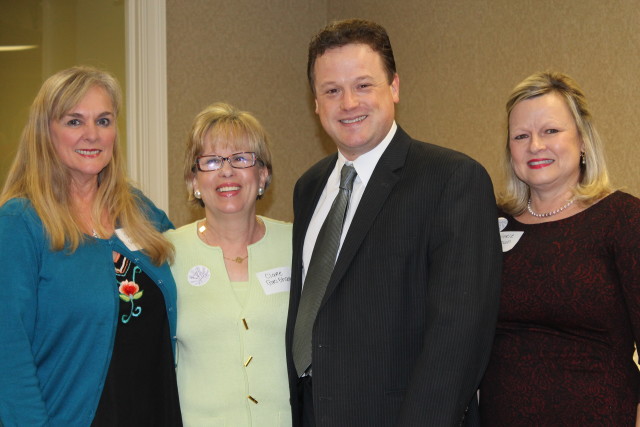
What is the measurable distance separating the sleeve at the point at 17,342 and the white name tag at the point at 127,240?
332mm

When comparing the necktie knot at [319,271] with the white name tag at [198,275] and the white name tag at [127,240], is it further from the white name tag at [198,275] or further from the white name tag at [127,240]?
the white name tag at [127,240]

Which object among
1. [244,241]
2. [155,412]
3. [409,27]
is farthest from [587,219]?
[409,27]

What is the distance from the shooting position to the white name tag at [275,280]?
2262 millimetres

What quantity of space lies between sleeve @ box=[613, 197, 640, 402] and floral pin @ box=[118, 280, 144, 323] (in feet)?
4.92

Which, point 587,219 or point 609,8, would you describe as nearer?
point 587,219

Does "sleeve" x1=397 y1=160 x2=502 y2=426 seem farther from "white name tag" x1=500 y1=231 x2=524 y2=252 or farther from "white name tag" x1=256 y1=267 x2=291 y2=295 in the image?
"white name tag" x1=256 y1=267 x2=291 y2=295

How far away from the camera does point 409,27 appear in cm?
432

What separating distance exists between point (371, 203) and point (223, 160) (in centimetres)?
70

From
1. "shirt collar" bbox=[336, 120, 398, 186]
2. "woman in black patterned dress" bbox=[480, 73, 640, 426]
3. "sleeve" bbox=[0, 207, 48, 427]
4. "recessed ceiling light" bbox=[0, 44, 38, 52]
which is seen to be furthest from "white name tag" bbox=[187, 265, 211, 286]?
"recessed ceiling light" bbox=[0, 44, 38, 52]

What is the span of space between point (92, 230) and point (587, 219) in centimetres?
160

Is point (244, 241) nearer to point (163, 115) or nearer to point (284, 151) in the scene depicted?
point (163, 115)

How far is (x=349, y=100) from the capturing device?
77.8 inches

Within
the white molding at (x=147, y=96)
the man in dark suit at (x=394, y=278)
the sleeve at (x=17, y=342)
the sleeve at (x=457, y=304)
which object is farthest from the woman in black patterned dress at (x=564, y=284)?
the white molding at (x=147, y=96)

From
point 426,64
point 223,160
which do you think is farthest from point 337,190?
point 426,64
